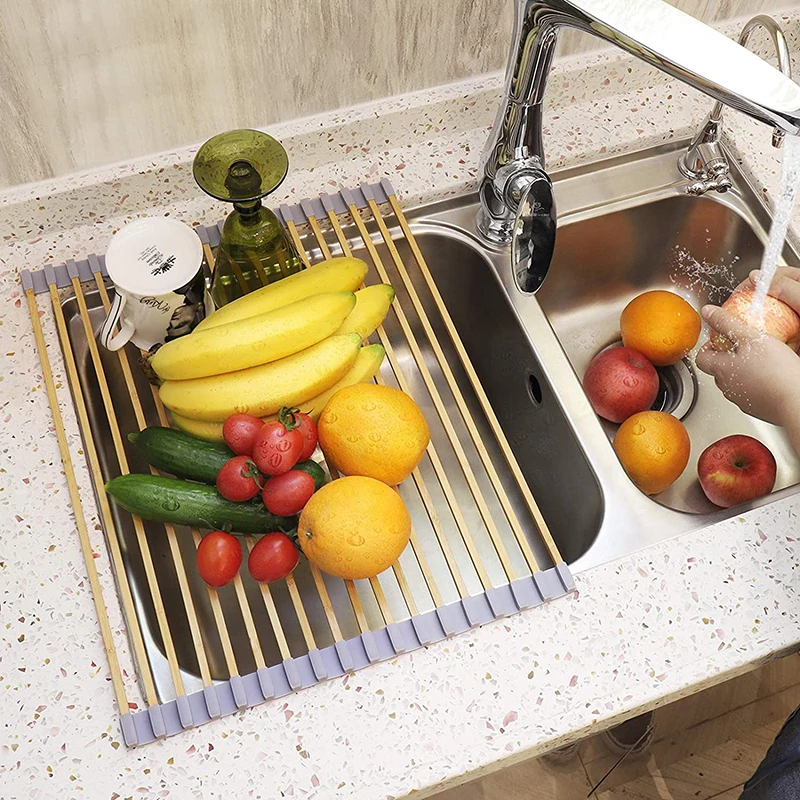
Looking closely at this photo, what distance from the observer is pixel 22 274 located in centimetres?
93

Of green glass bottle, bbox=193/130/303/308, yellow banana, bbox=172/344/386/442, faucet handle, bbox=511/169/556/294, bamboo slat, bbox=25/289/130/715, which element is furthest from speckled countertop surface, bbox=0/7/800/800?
faucet handle, bbox=511/169/556/294

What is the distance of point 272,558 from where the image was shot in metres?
0.75

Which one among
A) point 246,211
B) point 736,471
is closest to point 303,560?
point 246,211

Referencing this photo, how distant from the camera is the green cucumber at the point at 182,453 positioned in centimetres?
80

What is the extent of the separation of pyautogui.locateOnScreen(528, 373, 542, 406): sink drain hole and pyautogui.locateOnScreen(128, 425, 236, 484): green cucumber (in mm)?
369

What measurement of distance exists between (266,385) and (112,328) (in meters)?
0.17

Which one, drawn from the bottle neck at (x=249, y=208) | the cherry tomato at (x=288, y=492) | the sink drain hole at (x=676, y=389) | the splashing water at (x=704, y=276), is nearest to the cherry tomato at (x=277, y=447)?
the cherry tomato at (x=288, y=492)

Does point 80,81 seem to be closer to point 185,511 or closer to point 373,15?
point 373,15

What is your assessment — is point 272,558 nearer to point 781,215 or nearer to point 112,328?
point 112,328

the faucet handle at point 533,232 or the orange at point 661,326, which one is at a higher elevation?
the faucet handle at point 533,232

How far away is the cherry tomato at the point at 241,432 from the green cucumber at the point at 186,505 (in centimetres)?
5

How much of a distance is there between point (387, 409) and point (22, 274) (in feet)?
1.51

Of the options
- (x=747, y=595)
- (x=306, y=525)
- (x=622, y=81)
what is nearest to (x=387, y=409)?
(x=306, y=525)

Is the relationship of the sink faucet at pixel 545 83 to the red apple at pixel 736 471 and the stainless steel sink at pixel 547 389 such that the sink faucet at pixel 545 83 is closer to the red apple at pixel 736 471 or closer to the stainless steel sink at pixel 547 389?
the stainless steel sink at pixel 547 389
